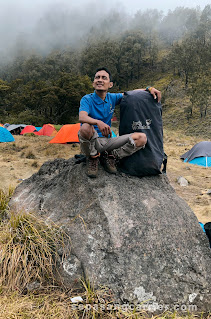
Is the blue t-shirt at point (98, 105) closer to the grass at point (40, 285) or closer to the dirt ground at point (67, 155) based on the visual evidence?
the grass at point (40, 285)

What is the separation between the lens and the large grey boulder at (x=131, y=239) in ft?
8.24

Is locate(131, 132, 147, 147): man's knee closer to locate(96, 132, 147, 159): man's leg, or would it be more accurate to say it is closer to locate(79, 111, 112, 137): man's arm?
locate(96, 132, 147, 159): man's leg

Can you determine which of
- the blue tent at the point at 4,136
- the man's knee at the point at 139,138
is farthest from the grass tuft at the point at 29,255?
the blue tent at the point at 4,136

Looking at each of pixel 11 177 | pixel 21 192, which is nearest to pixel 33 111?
pixel 11 177

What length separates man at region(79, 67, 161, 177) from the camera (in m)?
3.00

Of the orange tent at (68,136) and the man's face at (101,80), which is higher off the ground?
the man's face at (101,80)

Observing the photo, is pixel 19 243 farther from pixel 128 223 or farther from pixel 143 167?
pixel 143 167

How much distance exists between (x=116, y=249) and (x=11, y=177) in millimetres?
6990

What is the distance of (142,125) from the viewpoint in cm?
339

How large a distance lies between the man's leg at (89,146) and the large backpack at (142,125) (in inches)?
18.6

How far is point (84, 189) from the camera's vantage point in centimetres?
316

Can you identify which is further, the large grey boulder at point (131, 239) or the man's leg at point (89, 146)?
the man's leg at point (89, 146)

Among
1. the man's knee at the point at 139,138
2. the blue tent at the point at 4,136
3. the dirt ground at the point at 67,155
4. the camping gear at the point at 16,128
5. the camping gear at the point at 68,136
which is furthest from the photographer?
the camping gear at the point at 16,128

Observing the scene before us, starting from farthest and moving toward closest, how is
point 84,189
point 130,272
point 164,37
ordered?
point 164,37
point 84,189
point 130,272
